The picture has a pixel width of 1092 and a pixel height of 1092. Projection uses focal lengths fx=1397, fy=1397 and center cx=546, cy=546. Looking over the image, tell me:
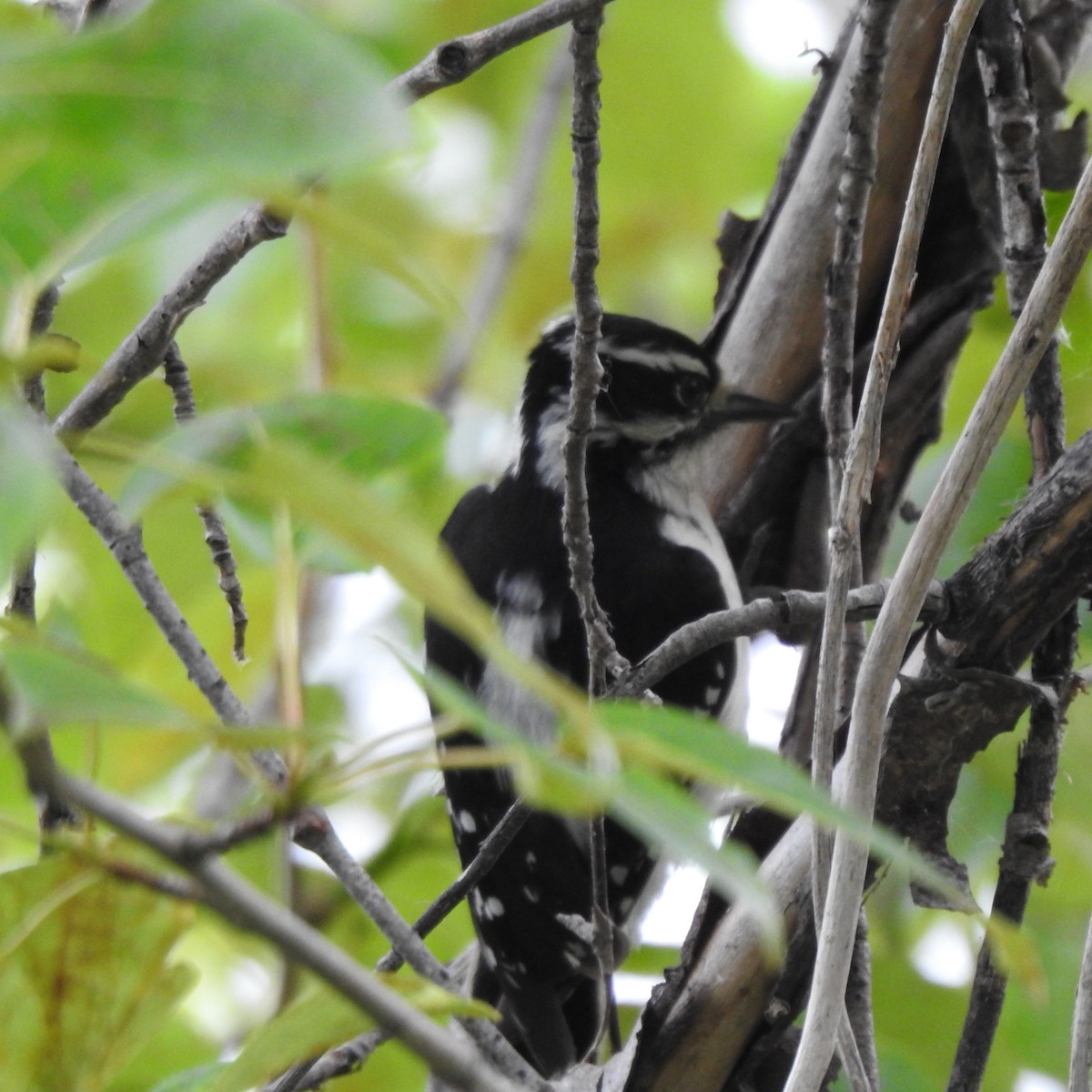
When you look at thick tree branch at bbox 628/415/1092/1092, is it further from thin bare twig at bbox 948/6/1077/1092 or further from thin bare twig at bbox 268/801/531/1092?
thin bare twig at bbox 268/801/531/1092

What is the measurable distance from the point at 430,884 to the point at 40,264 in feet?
5.16

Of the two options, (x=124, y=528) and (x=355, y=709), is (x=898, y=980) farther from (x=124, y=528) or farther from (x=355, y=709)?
(x=355, y=709)

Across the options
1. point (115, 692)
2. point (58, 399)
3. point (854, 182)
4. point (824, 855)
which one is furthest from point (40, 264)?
point (58, 399)

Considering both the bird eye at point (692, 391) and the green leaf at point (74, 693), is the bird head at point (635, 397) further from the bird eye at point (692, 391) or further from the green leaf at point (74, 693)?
the green leaf at point (74, 693)

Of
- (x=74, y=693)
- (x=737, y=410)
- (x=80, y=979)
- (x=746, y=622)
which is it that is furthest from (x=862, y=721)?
(x=737, y=410)

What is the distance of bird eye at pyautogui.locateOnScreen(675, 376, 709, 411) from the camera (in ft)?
7.47

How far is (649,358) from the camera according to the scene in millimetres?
2381

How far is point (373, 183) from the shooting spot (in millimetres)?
3170

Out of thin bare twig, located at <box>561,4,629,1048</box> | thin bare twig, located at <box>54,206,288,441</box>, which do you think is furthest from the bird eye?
thin bare twig, located at <box>54,206,288,441</box>

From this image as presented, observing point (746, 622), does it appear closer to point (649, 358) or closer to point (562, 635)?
point (562, 635)

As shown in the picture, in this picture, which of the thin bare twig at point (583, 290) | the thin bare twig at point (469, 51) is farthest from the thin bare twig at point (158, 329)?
the thin bare twig at point (583, 290)

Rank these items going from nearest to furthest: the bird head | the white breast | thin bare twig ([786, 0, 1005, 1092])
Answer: thin bare twig ([786, 0, 1005, 1092]), the white breast, the bird head

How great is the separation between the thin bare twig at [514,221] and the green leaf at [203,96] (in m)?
1.91

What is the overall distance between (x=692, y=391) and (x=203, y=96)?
181cm
